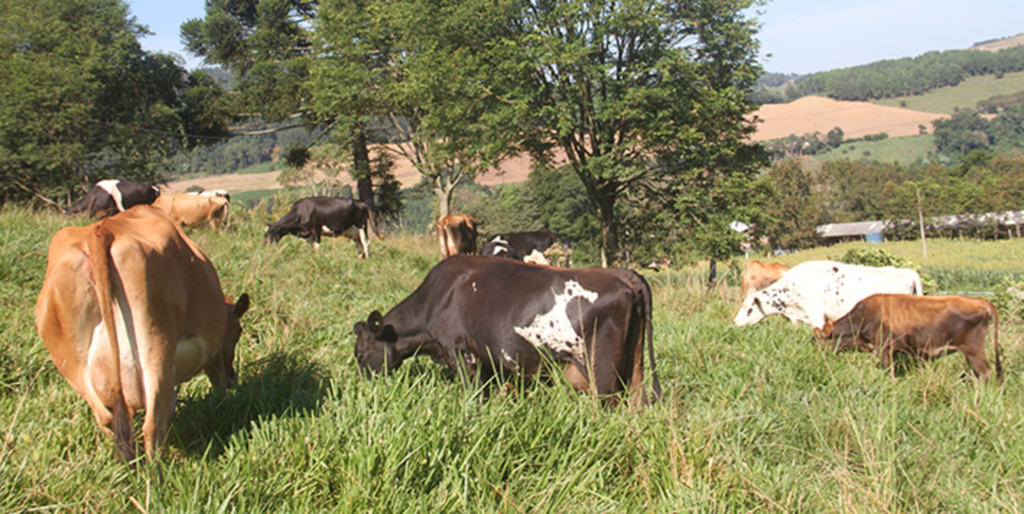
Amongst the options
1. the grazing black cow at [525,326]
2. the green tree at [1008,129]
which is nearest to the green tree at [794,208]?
the grazing black cow at [525,326]

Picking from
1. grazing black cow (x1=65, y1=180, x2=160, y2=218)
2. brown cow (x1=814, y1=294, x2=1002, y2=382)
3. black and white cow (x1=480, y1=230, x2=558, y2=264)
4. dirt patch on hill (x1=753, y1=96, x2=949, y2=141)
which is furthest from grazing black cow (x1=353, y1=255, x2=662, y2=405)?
dirt patch on hill (x1=753, y1=96, x2=949, y2=141)

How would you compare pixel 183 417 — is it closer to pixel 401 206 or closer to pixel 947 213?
pixel 401 206

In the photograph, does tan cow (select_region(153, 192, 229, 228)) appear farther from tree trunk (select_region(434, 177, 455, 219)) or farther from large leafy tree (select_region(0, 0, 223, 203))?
tree trunk (select_region(434, 177, 455, 219))

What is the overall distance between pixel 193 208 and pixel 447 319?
9.35 metres

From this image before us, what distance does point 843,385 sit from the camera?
5.37 meters

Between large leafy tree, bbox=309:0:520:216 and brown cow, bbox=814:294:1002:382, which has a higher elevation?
large leafy tree, bbox=309:0:520:216

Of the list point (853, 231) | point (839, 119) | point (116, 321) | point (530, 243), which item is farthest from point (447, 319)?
point (839, 119)

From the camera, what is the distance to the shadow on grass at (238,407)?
11.2 feet

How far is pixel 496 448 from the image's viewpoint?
3.10 metres

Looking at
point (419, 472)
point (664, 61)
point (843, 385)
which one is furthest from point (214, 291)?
point (664, 61)

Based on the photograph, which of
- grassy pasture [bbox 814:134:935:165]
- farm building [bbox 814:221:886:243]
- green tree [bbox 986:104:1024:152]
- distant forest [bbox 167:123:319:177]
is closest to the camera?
farm building [bbox 814:221:886:243]

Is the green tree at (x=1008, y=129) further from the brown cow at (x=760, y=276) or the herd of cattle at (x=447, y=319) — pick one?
the herd of cattle at (x=447, y=319)

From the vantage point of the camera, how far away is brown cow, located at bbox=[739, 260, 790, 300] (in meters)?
10.9

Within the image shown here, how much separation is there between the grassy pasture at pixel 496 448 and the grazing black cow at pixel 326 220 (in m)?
8.19
